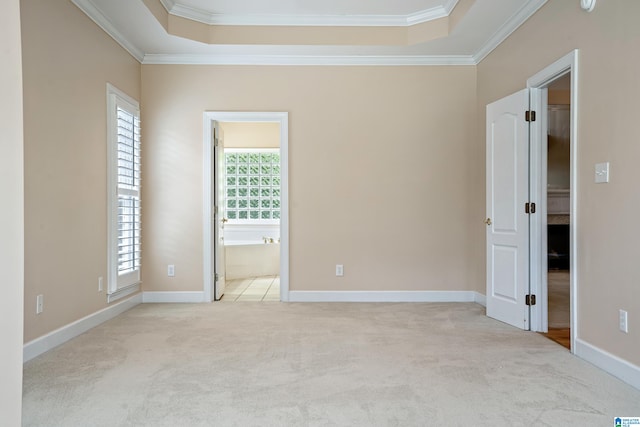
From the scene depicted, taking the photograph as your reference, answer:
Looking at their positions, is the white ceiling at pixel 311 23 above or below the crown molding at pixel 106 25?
above

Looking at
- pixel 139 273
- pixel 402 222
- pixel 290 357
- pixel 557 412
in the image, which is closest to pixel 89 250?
pixel 139 273

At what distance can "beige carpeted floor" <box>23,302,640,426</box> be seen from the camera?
2158 mm

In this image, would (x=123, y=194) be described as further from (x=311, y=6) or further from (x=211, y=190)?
(x=311, y=6)

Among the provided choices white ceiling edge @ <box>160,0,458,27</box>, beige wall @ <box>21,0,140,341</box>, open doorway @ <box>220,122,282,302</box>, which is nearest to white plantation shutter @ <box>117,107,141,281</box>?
beige wall @ <box>21,0,140,341</box>

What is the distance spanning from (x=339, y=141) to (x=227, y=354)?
2828 millimetres

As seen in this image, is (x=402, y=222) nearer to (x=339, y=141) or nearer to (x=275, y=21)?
(x=339, y=141)

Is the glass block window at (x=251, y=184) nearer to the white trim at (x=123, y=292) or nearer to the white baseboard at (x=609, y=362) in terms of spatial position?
the white trim at (x=123, y=292)

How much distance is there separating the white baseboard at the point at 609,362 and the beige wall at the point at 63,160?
3.82 m

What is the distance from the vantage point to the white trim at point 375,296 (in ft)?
16.6

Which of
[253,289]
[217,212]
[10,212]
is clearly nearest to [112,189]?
[217,212]

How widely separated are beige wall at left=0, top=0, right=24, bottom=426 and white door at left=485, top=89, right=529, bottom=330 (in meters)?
3.69

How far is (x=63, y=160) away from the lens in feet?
11.3

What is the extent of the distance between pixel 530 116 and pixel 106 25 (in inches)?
155

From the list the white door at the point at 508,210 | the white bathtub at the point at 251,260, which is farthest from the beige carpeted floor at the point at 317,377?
the white bathtub at the point at 251,260
